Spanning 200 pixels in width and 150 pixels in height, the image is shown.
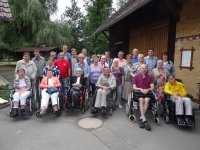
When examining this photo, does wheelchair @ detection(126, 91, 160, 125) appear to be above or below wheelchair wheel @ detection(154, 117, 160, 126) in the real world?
above

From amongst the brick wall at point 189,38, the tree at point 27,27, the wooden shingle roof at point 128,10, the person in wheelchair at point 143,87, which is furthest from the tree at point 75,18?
the person in wheelchair at point 143,87

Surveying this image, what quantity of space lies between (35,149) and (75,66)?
2.81 m

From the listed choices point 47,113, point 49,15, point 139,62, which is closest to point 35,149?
point 47,113

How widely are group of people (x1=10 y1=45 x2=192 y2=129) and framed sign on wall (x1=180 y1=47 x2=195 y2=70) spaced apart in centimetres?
118

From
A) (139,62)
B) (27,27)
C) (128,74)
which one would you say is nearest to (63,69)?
(128,74)

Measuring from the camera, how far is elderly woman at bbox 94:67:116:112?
201 inches

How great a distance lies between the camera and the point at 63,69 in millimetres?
5875

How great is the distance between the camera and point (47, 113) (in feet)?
17.7

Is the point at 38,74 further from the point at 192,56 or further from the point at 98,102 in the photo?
the point at 192,56

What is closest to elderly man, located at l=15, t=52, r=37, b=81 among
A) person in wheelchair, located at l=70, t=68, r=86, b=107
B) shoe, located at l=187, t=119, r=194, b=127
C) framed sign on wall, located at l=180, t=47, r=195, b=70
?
person in wheelchair, located at l=70, t=68, r=86, b=107

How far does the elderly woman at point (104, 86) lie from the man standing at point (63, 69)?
1020 mm

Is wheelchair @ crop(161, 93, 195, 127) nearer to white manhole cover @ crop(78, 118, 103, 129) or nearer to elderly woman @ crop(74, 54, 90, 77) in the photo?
white manhole cover @ crop(78, 118, 103, 129)

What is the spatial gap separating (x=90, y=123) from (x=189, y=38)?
406 cm

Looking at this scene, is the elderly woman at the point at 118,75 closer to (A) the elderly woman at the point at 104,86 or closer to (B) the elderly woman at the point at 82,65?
(A) the elderly woman at the point at 104,86
